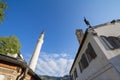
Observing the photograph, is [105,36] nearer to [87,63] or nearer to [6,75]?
[87,63]

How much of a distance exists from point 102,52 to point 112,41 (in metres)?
1.91

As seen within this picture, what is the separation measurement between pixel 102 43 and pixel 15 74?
25.1 feet

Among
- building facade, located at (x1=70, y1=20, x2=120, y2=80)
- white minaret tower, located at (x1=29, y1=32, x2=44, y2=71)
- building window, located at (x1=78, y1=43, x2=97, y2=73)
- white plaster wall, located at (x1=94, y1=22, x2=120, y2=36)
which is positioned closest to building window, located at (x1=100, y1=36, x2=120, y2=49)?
building facade, located at (x1=70, y1=20, x2=120, y2=80)

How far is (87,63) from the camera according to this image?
14.7m

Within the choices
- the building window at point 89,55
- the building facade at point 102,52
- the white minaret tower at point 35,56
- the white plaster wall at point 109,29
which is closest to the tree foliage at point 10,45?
the white minaret tower at point 35,56

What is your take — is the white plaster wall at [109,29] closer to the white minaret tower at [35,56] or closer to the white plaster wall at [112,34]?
the white plaster wall at [112,34]

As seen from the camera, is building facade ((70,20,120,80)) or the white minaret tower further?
the white minaret tower

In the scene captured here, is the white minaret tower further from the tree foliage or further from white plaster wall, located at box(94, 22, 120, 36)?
white plaster wall, located at box(94, 22, 120, 36)

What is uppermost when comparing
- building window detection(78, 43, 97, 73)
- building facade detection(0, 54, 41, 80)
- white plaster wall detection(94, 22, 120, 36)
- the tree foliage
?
the tree foliage

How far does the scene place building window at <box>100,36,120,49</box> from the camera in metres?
11.8

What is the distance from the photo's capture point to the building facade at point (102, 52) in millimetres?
10703

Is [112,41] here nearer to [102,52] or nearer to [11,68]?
[102,52]

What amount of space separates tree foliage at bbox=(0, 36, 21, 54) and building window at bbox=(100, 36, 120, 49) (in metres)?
21.4

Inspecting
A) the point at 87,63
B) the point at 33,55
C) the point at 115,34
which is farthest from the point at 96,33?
the point at 33,55
